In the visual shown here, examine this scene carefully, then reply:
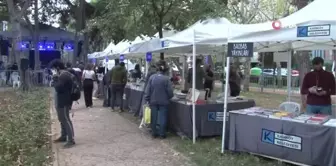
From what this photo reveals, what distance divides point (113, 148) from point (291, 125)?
3.59 metres

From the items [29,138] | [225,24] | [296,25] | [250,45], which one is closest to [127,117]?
[29,138]

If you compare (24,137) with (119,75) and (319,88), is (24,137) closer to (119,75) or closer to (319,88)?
(119,75)

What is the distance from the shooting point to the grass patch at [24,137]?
736 centimetres

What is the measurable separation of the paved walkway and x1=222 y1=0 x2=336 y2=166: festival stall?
1176 millimetres

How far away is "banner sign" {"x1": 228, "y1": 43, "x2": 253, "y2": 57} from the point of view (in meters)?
7.07

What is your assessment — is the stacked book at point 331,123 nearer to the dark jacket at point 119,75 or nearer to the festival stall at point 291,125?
the festival stall at point 291,125

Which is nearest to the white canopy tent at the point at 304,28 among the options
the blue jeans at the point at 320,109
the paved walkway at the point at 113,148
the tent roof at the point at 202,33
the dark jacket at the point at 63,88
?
the tent roof at the point at 202,33

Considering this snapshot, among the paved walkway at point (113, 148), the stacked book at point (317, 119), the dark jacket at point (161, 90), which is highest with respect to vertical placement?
the dark jacket at point (161, 90)

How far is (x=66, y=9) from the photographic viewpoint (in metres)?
34.1

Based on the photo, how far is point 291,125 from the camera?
255 inches

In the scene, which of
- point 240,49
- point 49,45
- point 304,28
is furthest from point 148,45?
point 49,45

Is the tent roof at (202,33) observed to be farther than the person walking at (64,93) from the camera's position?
No

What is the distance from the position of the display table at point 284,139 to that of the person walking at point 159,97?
2.17m

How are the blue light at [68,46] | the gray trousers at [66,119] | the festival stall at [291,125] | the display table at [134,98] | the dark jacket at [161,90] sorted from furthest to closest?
1. the blue light at [68,46]
2. the display table at [134,98]
3. the dark jacket at [161,90]
4. the gray trousers at [66,119]
5. the festival stall at [291,125]
